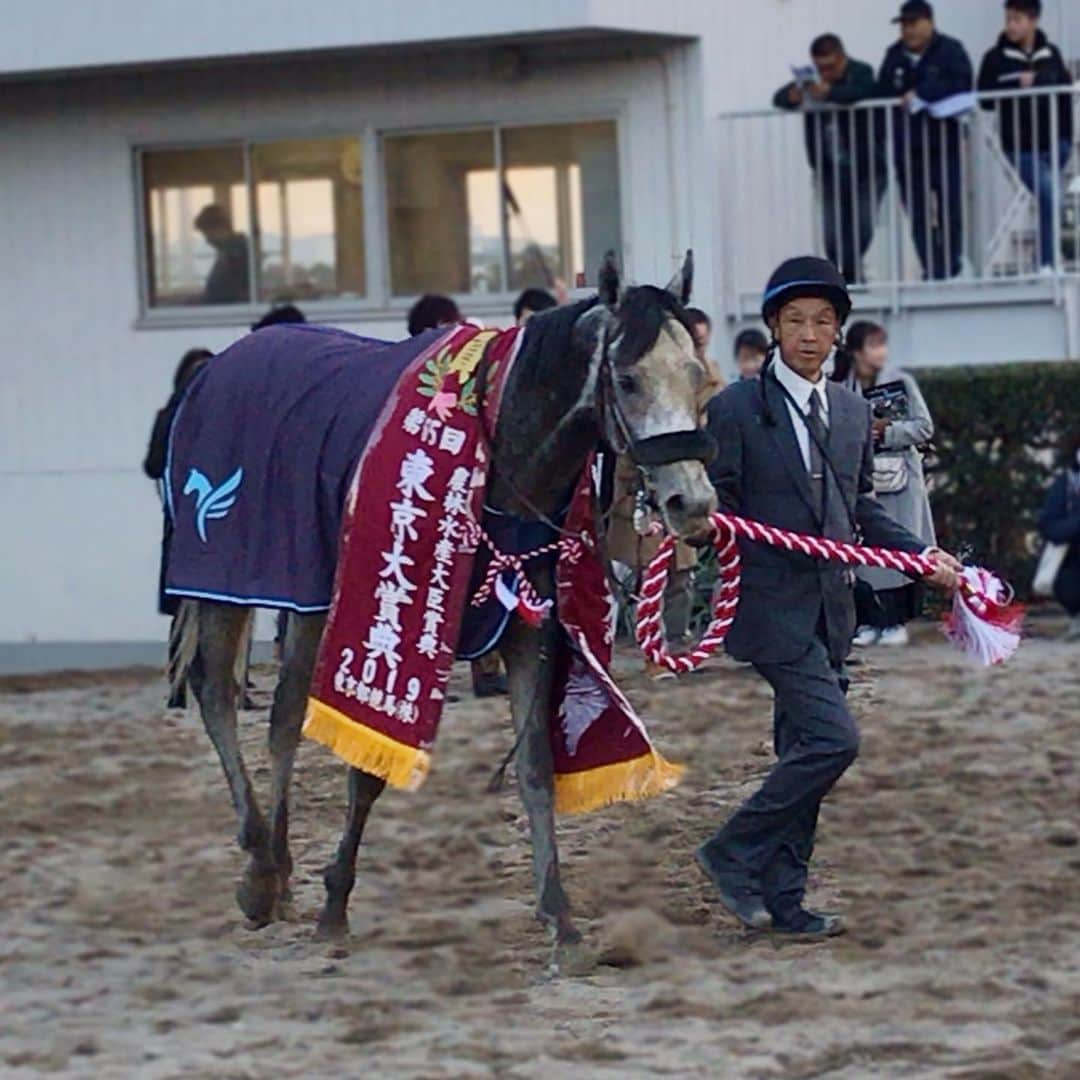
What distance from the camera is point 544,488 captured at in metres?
6.72

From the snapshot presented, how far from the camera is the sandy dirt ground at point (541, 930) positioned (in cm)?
587

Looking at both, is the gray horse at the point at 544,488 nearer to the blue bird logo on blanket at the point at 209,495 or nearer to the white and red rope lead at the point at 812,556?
the white and red rope lead at the point at 812,556

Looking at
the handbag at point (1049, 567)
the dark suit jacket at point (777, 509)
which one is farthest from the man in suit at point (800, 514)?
the handbag at point (1049, 567)

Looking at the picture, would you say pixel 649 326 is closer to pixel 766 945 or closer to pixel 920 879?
pixel 766 945

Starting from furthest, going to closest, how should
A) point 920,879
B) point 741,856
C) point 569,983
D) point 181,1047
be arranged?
1. point 920,879
2. point 741,856
3. point 569,983
4. point 181,1047

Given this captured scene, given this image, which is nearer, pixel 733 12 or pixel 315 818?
pixel 315 818

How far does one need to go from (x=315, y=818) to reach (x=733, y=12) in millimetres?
7300

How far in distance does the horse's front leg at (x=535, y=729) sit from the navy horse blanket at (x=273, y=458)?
57 centimetres

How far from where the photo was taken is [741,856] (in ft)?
23.1

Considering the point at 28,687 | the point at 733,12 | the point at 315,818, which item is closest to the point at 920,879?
the point at 315,818

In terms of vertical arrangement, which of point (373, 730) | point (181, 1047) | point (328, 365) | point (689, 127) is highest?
point (689, 127)

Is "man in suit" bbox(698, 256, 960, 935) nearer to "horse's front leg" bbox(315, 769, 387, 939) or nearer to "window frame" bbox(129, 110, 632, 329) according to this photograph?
"horse's front leg" bbox(315, 769, 387, 939)

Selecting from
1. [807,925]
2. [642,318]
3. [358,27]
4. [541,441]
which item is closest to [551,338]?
[541,441]

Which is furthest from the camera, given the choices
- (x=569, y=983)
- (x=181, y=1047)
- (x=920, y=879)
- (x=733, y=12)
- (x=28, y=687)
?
(x=733, y=12)
